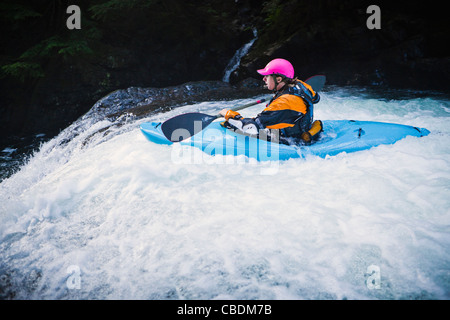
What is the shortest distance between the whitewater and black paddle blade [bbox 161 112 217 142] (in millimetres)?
342

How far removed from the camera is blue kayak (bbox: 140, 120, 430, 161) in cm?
285

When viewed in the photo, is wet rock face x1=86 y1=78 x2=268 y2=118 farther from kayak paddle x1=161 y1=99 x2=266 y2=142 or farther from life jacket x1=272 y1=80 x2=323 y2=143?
life jacket x1=272 y1=80 x2=323 y2=143

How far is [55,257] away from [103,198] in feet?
2.21

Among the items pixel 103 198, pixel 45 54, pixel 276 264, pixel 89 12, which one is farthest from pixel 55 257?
pixel 89 12

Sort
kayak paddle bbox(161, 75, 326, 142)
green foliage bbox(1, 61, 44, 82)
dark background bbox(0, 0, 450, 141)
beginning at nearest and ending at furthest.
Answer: kayak paddle bbox(161, 75, 326, 142), green foliage bbox(1, 61, 44, 82), dark background bbox(0, 0, 450, 141)

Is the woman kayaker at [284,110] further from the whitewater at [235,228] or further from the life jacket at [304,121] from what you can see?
the whitewater at [235,228]

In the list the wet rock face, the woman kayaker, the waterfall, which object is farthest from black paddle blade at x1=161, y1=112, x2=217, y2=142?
the waterfall

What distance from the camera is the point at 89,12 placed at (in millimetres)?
7020

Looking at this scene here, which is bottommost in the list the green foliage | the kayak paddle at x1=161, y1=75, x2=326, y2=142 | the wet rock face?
the kayak paddle at x1=161, y1=75, x2=326, y2=142

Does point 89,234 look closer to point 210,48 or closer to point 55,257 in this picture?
point 55,257

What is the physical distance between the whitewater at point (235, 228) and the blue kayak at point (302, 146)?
11 cm

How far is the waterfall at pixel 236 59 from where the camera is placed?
26.3ft

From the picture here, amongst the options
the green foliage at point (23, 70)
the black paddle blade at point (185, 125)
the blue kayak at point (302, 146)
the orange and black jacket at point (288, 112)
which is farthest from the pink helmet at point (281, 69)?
the green foliage at point (23, 70)

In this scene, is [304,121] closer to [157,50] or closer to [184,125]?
[184,125]
